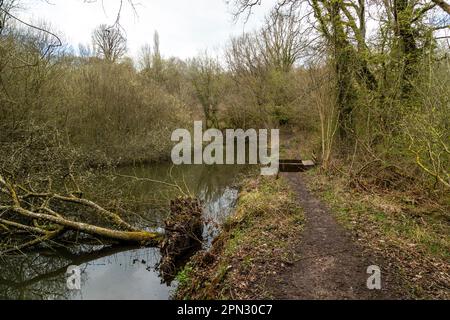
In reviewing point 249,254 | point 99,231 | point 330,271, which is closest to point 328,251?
point 330,271

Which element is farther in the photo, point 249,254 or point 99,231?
point 99,231

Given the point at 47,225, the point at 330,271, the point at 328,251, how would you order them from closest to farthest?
the point at 330,271, the point at 328,251, the point at 47,225

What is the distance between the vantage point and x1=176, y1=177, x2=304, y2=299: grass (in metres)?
4.41

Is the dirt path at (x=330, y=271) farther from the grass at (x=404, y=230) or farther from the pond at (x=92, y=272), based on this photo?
the pond at (x=92, y=272)

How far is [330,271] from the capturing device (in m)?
4.53

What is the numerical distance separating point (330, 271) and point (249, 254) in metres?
1.30

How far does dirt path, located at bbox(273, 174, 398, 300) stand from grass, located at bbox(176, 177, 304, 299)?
0.71 feet

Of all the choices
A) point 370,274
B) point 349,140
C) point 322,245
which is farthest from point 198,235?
point 349,140

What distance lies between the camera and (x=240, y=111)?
1053 inches

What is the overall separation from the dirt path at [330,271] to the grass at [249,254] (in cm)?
22

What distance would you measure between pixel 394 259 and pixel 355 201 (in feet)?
10.5

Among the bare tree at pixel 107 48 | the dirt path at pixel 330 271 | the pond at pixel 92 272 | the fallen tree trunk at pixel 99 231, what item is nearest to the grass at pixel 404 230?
the dirt path at pixel 330 271

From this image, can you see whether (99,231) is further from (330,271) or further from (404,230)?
(404,230)

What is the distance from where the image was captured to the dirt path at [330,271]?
3.97 meters
